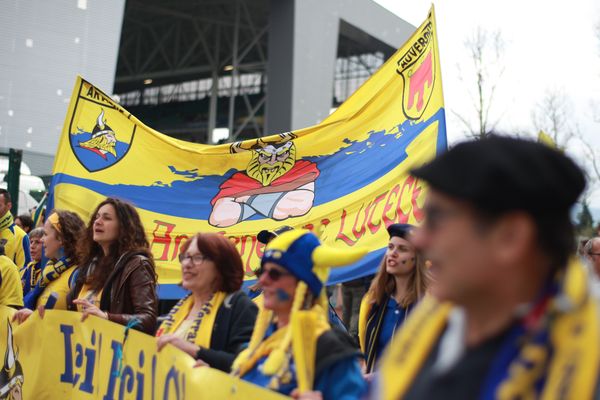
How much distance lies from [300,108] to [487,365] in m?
23.4

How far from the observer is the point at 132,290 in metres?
5.27

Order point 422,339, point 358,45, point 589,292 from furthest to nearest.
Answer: point 358,45 < point 422,339 < point 589,292

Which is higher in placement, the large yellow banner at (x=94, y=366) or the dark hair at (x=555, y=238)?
the dark hair at (x=555, y=238)

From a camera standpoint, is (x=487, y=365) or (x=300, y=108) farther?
(x=300, y=108)

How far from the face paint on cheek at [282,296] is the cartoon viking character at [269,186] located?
378cm

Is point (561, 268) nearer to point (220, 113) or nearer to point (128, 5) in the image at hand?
point (128, 5)

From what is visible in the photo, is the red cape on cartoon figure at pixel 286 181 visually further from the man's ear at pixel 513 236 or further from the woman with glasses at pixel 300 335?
the man's ear at pixel 513 236

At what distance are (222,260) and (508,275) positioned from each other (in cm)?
295

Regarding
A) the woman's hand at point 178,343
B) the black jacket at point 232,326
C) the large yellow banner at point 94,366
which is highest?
the black jacket at point 232,326

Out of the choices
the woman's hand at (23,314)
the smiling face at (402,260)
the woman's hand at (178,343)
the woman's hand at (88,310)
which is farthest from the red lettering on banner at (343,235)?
the woman's hand at (178,343)

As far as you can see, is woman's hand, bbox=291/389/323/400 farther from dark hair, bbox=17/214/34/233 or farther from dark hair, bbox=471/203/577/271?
dark hair, bbox=17/214/34/233

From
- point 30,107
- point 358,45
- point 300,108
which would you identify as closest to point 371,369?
point 30,107

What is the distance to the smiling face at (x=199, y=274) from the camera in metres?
4.35

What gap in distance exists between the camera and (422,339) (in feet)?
5.66
